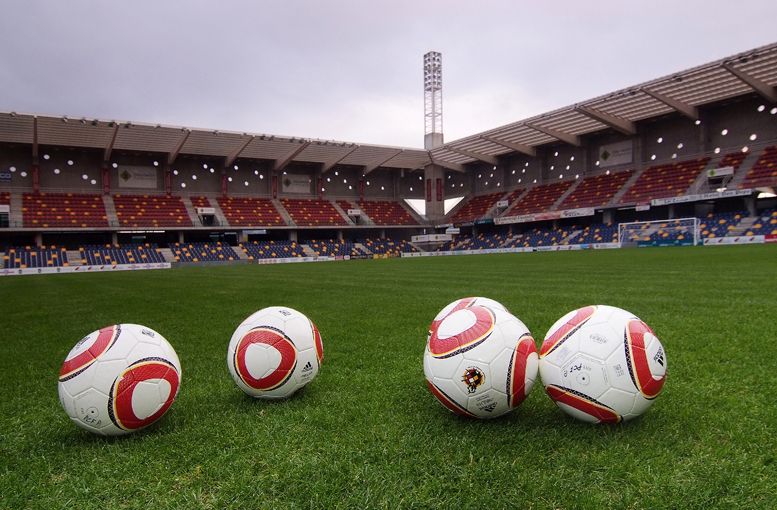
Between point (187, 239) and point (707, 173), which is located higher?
point (707, 173)

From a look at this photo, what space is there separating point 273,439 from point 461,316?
147 centimetres

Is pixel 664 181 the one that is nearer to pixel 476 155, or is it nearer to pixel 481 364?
pixel 476 155

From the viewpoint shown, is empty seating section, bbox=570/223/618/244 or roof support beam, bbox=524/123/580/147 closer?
empty seating section, bbox=570/223/618/244

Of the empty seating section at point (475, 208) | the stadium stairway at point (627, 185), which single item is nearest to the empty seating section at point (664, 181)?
the stadium stairway at point (627, 185)

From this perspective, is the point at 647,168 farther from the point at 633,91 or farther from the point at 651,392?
the point at 651,392

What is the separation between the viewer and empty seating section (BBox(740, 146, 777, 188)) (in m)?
33.1

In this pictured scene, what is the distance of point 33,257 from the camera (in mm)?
36375

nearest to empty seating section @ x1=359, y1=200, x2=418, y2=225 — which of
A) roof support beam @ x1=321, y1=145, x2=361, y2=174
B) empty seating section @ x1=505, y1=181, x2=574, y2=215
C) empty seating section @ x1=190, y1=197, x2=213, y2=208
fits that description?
roof support beam @ x1=321, y1=145, x2=361, y2=174

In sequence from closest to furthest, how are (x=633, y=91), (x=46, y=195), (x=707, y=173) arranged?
(x=633, y=91) → (x=707, y=173) → (x=46, y=195)

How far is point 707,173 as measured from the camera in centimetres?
3716

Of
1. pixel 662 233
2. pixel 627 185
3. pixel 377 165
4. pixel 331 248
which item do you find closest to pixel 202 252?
pixel 331 248

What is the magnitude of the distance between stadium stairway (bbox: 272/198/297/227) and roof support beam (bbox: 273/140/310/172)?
348cm

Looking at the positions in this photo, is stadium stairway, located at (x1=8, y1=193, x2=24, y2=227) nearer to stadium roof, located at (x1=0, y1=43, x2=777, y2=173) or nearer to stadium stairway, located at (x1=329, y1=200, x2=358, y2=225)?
stadium roof, located at (x1=0, y1=43, x2=777, y2=173)

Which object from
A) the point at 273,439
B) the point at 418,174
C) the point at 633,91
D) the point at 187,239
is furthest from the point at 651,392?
the point at 418,174
